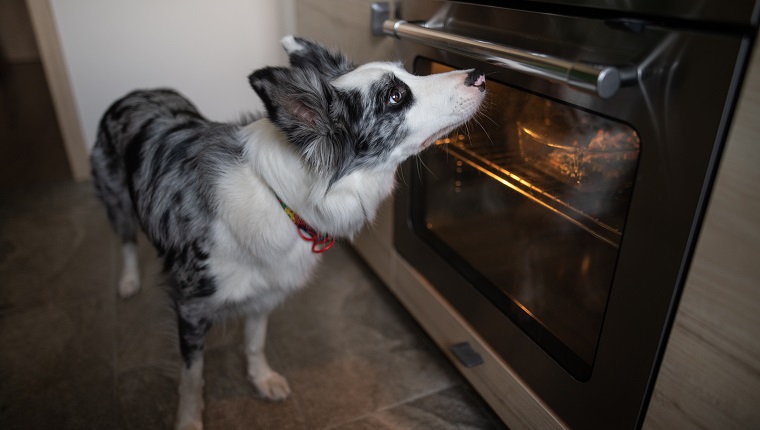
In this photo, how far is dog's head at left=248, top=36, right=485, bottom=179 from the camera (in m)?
1.04

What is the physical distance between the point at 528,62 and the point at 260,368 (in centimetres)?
124

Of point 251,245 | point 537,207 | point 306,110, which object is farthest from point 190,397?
point 537,207

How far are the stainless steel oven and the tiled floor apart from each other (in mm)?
357

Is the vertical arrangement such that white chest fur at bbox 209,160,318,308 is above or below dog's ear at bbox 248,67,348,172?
below

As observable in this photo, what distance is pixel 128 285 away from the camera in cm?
204

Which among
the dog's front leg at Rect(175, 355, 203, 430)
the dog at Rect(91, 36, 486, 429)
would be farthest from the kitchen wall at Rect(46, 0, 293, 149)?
the dog's front leg at Rect(175, 355, 203, 430)

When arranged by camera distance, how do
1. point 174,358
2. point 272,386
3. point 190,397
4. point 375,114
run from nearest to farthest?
point 375,114 → point 190,397 → point 272,386 → point 174,358

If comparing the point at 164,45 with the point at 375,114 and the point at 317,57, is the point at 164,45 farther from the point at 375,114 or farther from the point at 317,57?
the point at 375,114

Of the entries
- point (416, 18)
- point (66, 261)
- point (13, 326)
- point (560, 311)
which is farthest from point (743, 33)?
point (66, 261)

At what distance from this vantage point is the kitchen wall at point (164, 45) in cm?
260

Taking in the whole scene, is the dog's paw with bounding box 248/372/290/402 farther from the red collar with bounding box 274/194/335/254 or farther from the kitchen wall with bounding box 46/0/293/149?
the kitchen wall with bounding box 46/0/293/149

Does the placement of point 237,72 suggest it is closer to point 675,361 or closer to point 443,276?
point 443,276

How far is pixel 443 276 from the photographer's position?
1.50m

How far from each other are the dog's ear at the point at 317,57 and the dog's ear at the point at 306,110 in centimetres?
24
